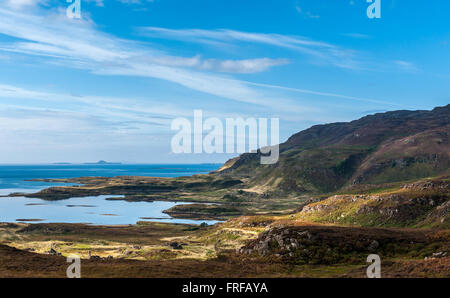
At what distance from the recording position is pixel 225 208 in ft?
610

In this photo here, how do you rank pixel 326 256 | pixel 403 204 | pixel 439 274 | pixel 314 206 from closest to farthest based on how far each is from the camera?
pixel 439 274, pixel 326 256, pixel 403 204, pixel 314 206

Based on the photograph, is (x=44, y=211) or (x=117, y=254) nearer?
(x=117, y=254)

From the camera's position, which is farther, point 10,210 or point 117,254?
point 10,210

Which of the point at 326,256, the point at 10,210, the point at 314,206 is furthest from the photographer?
the point at 10,210

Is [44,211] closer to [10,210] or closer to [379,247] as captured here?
[10,210]

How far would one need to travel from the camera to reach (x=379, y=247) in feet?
202
